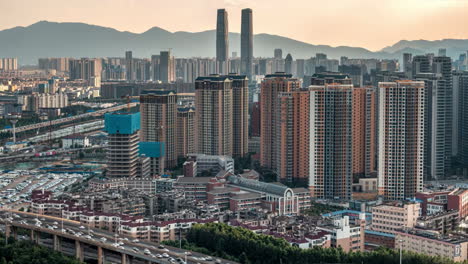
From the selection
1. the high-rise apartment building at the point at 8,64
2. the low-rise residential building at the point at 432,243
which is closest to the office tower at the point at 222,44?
the high-rise apartment building at the point at 8,64

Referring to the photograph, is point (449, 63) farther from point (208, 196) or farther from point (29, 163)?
point (29, 163)

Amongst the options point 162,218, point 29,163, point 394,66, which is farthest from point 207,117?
point 394,66

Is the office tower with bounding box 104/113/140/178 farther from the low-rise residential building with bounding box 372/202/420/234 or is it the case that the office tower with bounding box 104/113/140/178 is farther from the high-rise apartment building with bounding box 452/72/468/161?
the high-rise apartment building with bounding box 452/72/468/161

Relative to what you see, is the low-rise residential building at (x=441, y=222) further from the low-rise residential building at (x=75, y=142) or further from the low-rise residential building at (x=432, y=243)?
the low-rise residential building at (x=75, y=142)

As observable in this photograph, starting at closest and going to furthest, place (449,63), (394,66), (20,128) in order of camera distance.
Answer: (449,63) < (20,128) < (394,66)

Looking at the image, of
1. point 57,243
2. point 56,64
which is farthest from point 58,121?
point 56,64

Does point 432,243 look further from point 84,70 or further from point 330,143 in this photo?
point 84,70
